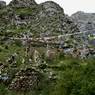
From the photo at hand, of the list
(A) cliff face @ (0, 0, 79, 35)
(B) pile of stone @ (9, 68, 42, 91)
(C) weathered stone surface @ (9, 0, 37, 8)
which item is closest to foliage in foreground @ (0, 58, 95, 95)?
(B) pile of stone @ (9, 68, 42, 91)

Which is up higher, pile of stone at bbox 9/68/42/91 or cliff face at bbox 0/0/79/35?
cliff face at bbox 0/0/79/35

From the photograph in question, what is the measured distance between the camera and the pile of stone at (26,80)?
61.1m

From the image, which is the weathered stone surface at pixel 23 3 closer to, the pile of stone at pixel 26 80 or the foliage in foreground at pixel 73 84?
the pile of stone at pixel 26 80

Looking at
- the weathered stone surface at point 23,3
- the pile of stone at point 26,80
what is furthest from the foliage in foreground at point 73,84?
the weathered stone surface at point 23,3

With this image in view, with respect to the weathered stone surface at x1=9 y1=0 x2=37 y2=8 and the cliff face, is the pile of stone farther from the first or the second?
the weathered stone surface at x1=9 y1=0 x2=37 y2=8

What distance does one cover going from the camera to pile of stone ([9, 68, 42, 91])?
61.1 m

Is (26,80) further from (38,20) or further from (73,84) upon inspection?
(38,20)

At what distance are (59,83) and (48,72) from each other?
1157cm

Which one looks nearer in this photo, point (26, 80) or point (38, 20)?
point (26, 80)

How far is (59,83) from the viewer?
53781mm

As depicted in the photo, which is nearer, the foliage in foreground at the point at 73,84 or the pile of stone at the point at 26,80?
the foliage in foreground at the point at 73,84

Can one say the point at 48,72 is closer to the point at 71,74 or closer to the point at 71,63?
the point at 71,63

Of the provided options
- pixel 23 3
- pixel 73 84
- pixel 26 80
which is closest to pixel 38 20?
pixel 23 3

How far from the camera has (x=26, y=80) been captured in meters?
62.5
